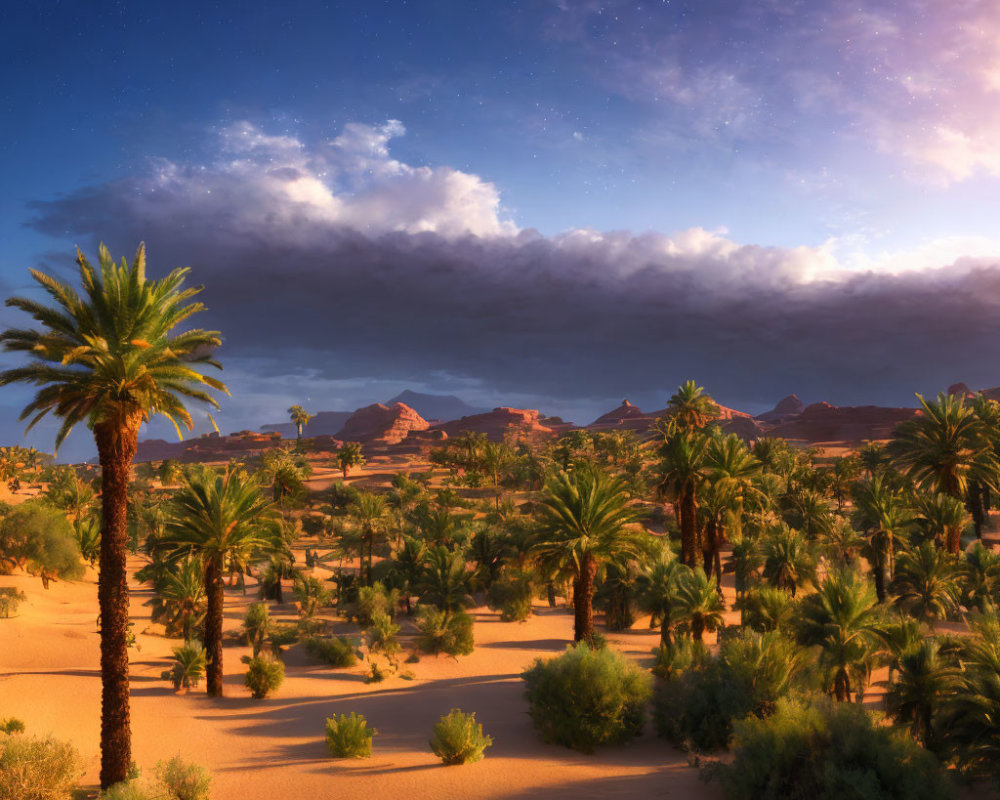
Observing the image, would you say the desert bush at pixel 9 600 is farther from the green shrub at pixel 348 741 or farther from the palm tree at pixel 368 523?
the green shrub at pixel 348 741

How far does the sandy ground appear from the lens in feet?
44.3

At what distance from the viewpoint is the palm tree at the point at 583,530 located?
21625mm

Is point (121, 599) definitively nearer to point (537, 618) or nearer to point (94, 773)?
point (94, 773)

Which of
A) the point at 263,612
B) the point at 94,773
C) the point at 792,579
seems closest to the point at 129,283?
the point at 94,773

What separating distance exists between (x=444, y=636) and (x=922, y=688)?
56.3ft

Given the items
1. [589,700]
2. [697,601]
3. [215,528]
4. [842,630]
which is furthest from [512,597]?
[842,630]

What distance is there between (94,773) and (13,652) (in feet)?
38.4

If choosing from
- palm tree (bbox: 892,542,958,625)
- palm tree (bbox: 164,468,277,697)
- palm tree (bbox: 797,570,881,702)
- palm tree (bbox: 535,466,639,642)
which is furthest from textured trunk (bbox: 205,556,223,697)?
palm tree (bbox: 892,542,958,625)

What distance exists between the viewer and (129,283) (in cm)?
1313

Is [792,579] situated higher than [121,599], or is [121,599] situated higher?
[121,599]

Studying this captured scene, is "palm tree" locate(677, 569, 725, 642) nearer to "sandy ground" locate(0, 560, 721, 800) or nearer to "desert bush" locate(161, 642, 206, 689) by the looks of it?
"sandy ground" locate(0, 560, 721, 800)

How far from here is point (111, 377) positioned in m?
12.8

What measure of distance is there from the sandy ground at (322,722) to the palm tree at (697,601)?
3.05 metres

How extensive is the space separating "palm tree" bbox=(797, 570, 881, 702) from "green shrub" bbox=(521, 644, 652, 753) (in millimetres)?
4818
